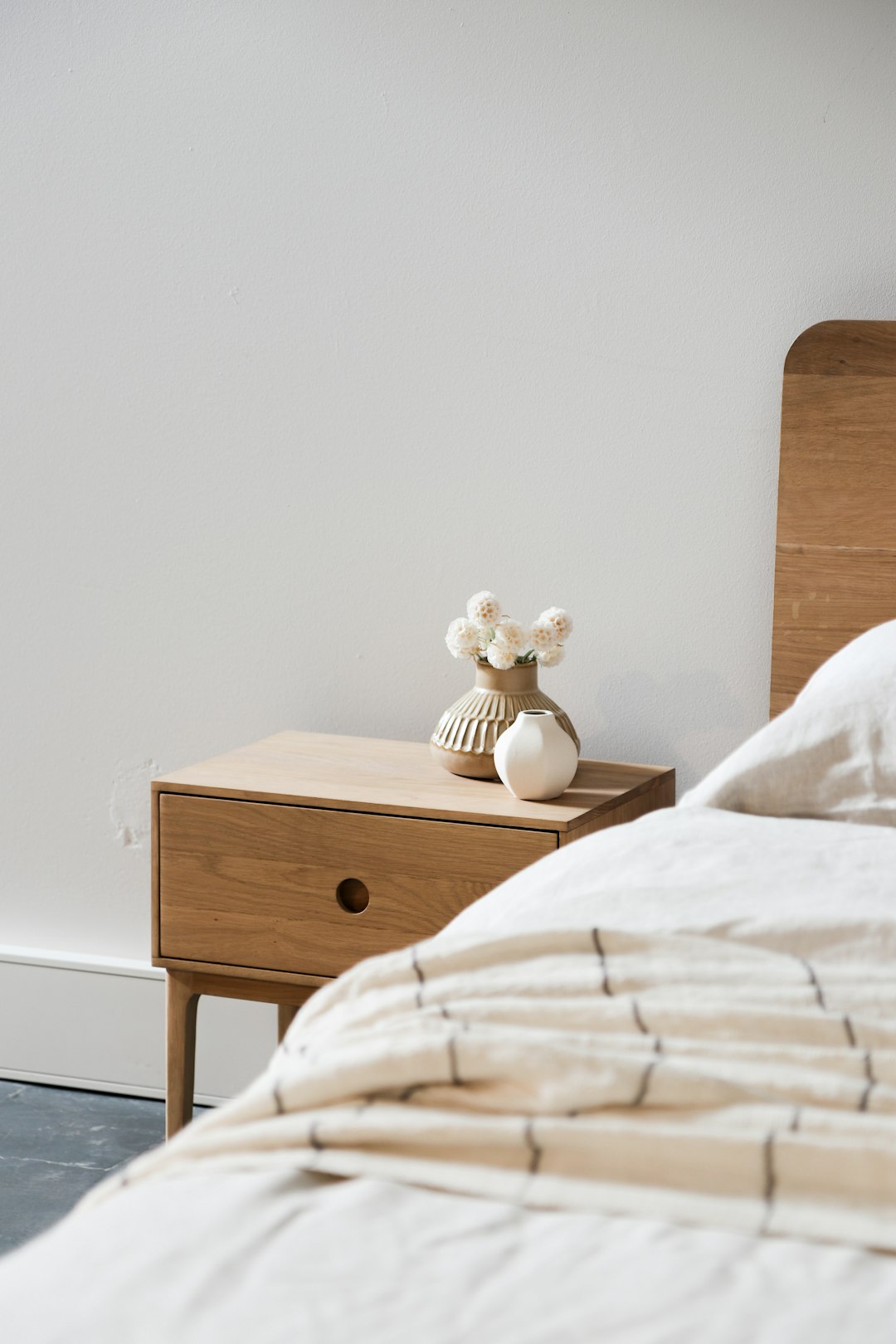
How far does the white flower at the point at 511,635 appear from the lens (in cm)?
163

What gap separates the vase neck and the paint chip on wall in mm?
607

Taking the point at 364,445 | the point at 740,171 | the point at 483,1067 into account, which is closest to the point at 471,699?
the point at 364,445

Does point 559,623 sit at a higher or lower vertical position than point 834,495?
lower

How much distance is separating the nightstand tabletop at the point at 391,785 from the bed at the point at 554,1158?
0.57 m

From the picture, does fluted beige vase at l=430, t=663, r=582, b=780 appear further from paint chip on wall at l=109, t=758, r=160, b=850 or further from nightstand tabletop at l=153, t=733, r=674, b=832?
paint chip on wall at l=109, t=758, r=160, b=850

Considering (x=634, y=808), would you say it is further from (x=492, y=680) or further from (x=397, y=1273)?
(x=397, y=1273)

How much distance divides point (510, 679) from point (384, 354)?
1.67 feet

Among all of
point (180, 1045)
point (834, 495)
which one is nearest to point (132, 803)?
point (180, 1045)

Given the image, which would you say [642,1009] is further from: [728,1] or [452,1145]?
[728,1]

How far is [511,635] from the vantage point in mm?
1631

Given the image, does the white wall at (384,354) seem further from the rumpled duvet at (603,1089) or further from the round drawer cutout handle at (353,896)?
the rumpled duvet at (603,1089)

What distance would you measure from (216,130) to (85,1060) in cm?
137

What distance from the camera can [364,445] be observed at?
187 centimetres

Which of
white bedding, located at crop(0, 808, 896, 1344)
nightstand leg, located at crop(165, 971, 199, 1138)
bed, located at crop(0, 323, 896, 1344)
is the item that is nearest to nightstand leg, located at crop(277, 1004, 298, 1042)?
nightstand leg, located at crop(165, 971, 199, 1138)
